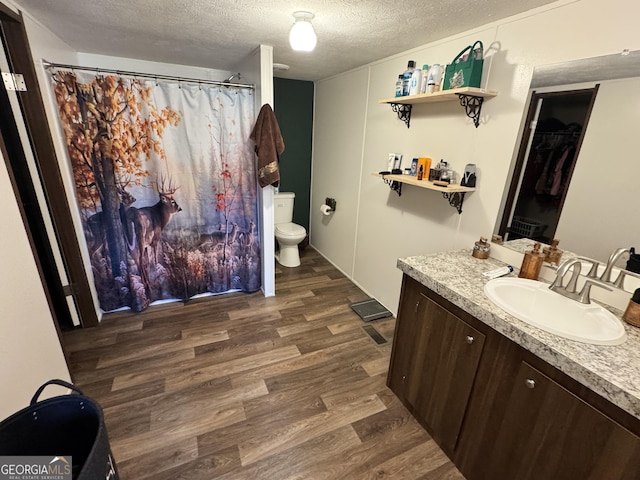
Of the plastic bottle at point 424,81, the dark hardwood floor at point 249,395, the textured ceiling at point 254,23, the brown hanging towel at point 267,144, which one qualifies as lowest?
the dark hardwood floor at point 249,395

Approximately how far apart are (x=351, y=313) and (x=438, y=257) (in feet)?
3.93

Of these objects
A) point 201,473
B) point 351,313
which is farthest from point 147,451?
point 351,313

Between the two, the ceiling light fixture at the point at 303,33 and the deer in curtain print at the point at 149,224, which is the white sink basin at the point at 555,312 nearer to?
the ceiling light fixture at the point at 303,33

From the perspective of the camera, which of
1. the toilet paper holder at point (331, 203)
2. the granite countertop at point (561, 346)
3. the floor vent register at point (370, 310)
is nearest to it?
the granite countertop at point (561, 346)

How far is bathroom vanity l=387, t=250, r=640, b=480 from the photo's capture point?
0.87 meters

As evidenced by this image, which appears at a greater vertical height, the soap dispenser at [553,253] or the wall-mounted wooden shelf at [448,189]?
the wall-mounted wooden shelf at [448,189]

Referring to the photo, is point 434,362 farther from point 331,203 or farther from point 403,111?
point 331,203

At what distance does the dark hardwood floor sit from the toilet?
0.89 m

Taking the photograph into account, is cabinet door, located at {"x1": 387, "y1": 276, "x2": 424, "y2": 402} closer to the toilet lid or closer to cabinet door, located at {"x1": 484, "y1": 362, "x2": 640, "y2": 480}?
cabinet door, located at {"x1": 484, "y1": 362, "x2": 640, "y2": 480}

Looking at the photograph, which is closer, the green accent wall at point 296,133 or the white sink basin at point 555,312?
the white sink basin at point 555,312

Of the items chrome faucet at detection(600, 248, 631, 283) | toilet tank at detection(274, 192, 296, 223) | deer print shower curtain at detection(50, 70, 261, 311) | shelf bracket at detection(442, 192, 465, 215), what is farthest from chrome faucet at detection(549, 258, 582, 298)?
toilet tank at detection(274, 192, 296, 223)

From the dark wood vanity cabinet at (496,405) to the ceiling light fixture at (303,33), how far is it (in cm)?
142

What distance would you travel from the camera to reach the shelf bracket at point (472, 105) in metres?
1.69

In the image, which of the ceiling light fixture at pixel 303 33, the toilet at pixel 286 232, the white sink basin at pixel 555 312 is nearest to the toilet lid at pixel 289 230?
the toilet at pixel 286 232
